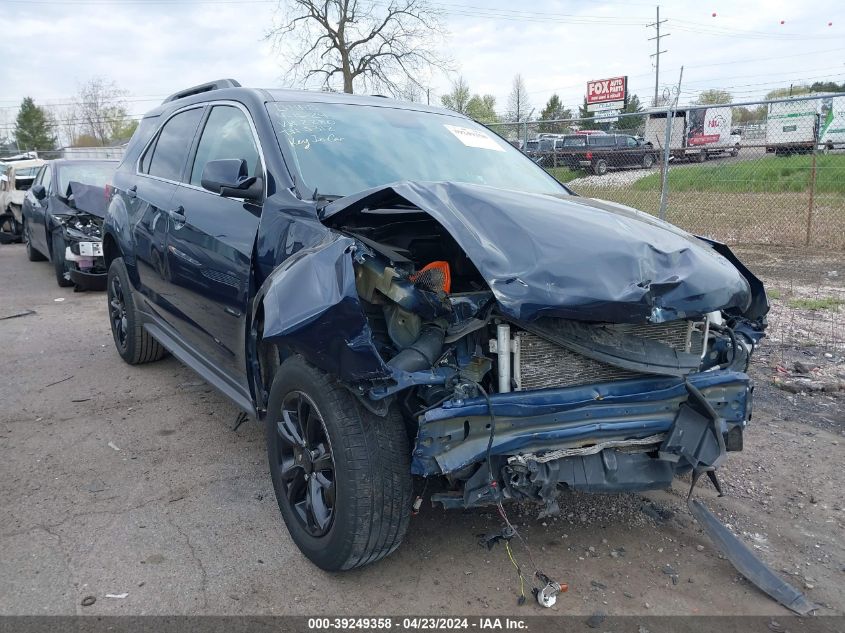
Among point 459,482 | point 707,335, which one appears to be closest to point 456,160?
point 707,335

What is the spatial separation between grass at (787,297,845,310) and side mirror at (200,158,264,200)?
594 centimetres

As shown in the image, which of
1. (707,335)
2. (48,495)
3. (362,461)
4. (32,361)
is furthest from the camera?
(32,361)

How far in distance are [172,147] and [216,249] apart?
5.20ft

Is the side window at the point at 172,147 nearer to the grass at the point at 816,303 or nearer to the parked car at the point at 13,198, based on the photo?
the grass at the point at 816,303

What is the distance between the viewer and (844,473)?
363 cm

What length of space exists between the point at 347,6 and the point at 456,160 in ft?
107

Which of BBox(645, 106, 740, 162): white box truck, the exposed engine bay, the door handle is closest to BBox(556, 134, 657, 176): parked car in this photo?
BBox(645, 106, 740, 162): white box truck

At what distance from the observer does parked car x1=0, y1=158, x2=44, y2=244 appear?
14.7 meters

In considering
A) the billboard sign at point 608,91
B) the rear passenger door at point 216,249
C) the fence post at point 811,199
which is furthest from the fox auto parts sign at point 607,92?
the rear passenger door at point 216,249

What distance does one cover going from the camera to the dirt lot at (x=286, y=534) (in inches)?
104

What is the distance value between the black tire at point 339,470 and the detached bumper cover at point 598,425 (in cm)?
17

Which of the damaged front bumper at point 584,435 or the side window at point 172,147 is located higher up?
the side window at point 172,147

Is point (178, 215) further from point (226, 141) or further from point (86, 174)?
point (86, 174)

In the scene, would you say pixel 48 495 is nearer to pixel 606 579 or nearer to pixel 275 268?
pixel 275 268
